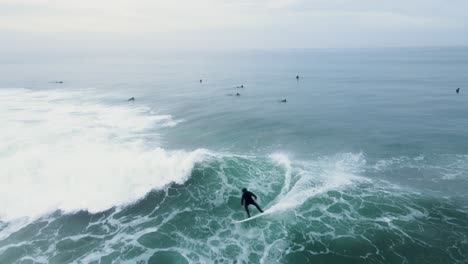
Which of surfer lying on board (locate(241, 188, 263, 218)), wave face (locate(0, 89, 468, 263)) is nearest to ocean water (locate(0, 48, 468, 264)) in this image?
wave face (locate(0, 89, 468, 263))

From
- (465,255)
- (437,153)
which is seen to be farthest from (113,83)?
(465,255)

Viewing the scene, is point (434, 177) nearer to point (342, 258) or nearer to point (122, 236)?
point (342, 258)

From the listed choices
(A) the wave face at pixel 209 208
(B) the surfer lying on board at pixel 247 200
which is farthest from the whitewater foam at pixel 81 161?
(B) the surfer lying on board at pixel 247 200

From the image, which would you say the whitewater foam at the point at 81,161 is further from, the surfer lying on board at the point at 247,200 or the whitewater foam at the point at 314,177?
the whitewater foam at the point at 314,177

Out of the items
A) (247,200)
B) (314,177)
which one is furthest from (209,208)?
(314,177)

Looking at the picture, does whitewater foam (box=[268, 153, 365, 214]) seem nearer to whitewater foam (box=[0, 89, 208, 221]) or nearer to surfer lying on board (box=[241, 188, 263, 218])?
surfer lying on board (box=[241, 188, 263, 218])

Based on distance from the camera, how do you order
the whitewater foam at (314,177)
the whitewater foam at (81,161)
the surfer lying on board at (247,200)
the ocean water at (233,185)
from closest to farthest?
1. the ocean water at (233,185)
2. the surfer lying on board at (247,200)
3. the whitewater foam at (314,177)
4. the whitewater foam at (81,161)

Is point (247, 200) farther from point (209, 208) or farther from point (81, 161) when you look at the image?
point (81, 161)
